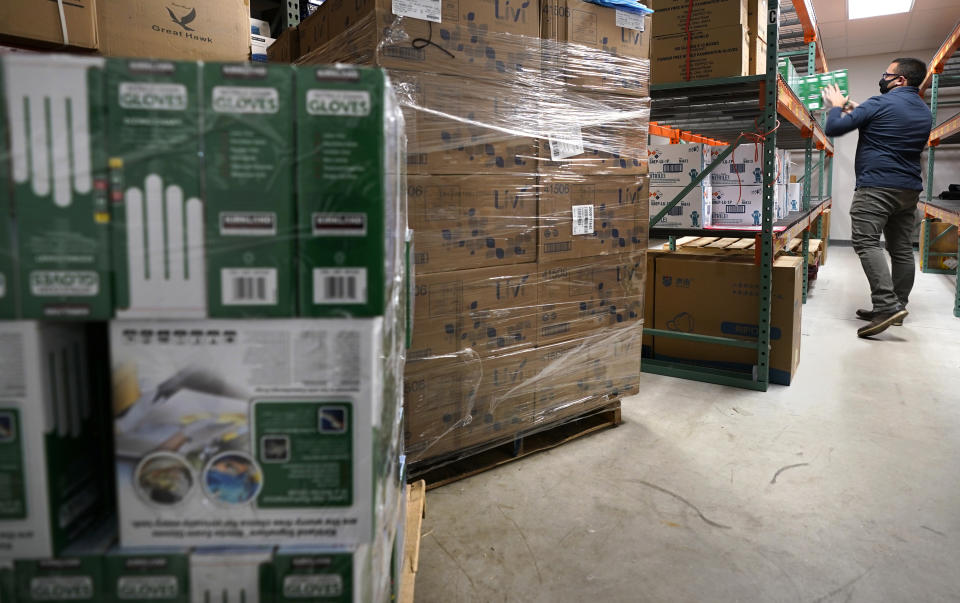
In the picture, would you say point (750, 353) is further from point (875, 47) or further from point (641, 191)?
point (875, 47)

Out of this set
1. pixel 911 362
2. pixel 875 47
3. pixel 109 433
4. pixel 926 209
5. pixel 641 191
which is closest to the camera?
pixel 109 433

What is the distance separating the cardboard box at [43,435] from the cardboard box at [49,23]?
1329 millimetres

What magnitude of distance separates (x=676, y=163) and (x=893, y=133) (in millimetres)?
1957

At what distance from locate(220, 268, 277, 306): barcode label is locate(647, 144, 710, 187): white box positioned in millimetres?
3210

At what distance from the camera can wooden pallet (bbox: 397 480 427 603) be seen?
1.46 meters

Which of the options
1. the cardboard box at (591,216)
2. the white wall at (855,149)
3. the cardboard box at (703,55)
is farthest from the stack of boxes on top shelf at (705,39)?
the white wall at (855,149)

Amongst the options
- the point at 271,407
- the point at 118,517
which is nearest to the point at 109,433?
the point at 118,517

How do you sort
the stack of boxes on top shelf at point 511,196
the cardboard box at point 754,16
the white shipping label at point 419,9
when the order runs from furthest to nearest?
1. the cardboard box at point 754,16
2. the stack of boxes on top shelf at point 511,196
3. the white shipping label at point 419,9

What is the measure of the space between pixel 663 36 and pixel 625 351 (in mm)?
1944

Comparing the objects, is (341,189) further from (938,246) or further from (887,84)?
(938,246)

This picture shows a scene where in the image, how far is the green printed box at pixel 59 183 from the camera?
0.78 metres

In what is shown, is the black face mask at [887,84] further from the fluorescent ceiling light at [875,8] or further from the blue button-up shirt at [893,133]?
the fluorescent ceiling light at [875,8]

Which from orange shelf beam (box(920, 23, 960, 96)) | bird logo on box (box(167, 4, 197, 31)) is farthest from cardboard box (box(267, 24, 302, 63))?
orange shelf beam (box(920, 23, 960, 96))

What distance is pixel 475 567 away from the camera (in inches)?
69.1
